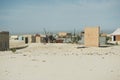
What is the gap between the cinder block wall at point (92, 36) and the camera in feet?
95.0

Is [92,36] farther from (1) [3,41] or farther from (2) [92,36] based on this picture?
(1) [3,41]

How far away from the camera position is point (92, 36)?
96.3 ft

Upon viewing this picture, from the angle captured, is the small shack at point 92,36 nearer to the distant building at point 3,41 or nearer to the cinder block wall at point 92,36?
the cinder block wall at point 92,36

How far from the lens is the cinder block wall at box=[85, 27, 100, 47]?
2895 cm

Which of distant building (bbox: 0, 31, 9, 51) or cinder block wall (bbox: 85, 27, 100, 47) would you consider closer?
distant building (bbox: 0, 31, 9, 51)

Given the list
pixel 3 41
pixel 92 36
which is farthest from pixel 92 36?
pixel 3 41

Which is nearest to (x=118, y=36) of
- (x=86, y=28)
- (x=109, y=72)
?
(x=86, y=28)

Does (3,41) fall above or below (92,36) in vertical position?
below

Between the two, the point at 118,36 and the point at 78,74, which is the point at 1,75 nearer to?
the point at 78,74

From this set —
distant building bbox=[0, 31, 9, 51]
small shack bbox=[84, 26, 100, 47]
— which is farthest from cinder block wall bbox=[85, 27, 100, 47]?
distant building bbox=[0, 31, 9, 51]

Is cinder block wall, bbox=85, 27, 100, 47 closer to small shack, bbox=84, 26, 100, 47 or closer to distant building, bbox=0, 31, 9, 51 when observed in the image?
small shack, bbox=84, 26, 100, 47

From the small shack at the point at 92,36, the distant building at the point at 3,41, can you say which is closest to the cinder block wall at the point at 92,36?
the small shack at the point at 92,36

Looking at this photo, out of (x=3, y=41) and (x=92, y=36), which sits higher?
(x=92, y=36)

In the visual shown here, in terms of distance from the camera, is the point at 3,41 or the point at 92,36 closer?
the point at 3,41
